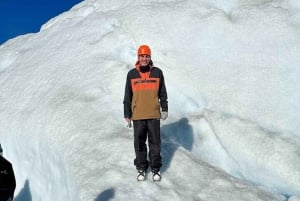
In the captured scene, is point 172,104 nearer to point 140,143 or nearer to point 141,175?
point 140,143

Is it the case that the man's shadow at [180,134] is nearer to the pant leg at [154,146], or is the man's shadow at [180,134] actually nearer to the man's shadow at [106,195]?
the pant leg at [154,146]

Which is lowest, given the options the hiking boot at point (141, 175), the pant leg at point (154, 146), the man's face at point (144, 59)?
the hiking boot at point (141, 175)

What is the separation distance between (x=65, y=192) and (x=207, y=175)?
2.76m

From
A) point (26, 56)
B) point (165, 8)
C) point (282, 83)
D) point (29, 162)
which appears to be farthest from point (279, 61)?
point (26, 56)

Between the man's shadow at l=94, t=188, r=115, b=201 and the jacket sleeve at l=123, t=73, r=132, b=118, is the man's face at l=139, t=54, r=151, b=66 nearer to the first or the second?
the jacket sleeve at l=123, t=73, r=132, b=118

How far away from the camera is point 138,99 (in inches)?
275

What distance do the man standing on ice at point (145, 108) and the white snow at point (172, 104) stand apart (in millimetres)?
365

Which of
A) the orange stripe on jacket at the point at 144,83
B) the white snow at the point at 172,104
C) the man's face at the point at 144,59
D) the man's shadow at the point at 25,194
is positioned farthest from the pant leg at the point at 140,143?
the man's shadow at the point at 25,194

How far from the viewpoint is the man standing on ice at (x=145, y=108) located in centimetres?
696

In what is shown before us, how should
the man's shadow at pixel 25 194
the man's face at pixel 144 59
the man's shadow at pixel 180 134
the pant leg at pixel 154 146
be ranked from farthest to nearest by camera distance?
the man's shadow at pixel 25 194
the man's shadow at pixel 180 134
the pant leg at pixel 154 146
the man's face at pixel 144 59

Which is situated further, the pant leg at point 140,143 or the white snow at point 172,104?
the white snow at point 172,104

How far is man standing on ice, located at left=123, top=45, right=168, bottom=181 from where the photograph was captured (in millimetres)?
6965

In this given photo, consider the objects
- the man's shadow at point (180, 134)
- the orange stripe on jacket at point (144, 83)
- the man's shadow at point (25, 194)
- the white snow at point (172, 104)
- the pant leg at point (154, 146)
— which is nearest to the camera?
the orange stripe on jacket at point (144, 83)

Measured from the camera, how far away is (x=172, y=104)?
1023 cm
